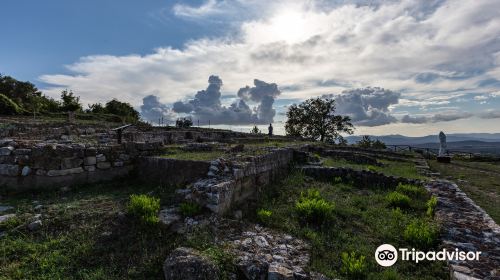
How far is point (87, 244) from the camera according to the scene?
16.6 feet

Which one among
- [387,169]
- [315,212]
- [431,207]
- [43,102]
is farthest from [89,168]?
[43,102]

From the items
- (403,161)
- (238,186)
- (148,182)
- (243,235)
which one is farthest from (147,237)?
(403,161)

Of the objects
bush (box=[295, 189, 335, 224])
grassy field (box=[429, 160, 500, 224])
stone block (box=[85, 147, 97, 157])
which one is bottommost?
grassy field (box=[429, 160, 500, 224])

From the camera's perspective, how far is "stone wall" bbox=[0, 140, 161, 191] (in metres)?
7.26

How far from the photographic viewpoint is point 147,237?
5332 millimetres

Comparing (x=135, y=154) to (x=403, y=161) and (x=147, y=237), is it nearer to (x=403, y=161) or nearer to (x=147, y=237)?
(x=147, y=237)

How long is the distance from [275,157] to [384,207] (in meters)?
3.91

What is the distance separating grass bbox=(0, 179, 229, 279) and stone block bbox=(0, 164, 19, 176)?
106 centimetres

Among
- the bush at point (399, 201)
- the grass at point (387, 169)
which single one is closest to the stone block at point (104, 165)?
the bush at point (399, 201)

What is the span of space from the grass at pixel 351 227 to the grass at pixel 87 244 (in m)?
2.13

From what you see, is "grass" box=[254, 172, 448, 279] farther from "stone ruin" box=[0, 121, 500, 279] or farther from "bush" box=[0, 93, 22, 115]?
"bush" box=[0, 93, 22, 115]

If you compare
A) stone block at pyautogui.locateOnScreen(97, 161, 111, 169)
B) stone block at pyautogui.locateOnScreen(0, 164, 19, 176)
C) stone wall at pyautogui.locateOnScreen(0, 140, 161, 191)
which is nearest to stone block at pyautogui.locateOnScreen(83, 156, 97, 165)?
stone wall at pyautogui.locateOnScreen(0, 140, 161, 191)

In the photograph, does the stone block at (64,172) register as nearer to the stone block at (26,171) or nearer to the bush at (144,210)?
the stone block at (26,171)

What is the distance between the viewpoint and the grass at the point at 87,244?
Result: 14.9 ft
